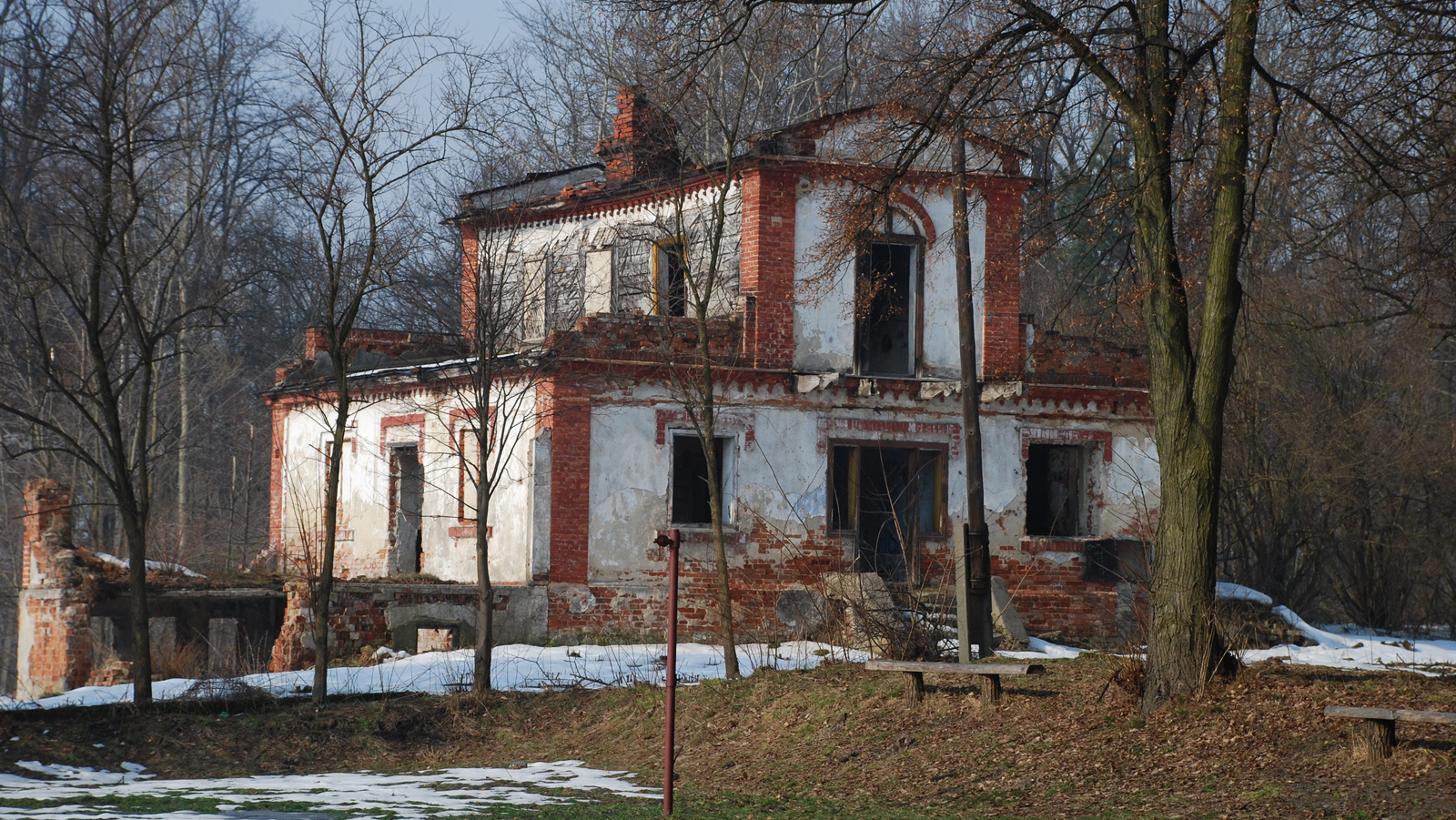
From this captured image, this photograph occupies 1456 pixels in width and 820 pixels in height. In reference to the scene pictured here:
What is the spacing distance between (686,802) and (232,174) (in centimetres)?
3371

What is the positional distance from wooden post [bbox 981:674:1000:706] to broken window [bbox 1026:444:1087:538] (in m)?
10.8

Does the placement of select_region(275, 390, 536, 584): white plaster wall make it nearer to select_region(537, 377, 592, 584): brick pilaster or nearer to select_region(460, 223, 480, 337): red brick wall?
select_region(537, 377, 592, 584): brick pilaster

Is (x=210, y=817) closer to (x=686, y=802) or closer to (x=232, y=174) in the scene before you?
(x=686, y=802)

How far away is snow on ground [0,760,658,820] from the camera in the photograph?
917cm

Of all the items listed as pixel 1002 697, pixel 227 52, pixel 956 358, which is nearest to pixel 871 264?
pixel 956 358

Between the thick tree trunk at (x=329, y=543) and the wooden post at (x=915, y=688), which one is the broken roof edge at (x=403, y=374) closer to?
the thick tree trunk at (x=329, y=543)

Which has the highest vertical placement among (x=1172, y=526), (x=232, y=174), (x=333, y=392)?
(x=232, y=174)

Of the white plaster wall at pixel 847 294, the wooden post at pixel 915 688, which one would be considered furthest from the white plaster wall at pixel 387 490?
the wooden post at pixel 915 688

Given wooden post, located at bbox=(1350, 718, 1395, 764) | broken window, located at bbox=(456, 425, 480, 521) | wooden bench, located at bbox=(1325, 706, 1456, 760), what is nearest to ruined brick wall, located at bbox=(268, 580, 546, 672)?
broken window, located at bbox=(456, 425, 480, 521)

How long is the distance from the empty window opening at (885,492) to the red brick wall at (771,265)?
197cm

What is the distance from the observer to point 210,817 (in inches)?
346

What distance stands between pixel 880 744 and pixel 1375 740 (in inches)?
158

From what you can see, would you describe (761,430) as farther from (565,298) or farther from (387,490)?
(387,490)

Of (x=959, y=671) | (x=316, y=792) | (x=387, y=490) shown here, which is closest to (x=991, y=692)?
(x=959, y=671)
